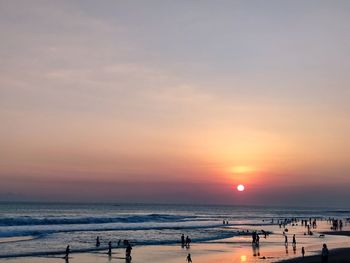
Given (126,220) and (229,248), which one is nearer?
(229,248)

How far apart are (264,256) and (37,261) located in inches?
743

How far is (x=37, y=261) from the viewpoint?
37094 mm

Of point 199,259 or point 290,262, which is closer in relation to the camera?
point 290,262

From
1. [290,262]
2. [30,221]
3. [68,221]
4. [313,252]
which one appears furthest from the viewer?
[68,221]

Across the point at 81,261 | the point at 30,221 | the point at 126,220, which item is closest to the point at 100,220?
the point at 126,220

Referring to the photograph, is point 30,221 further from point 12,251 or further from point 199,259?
point 199,259

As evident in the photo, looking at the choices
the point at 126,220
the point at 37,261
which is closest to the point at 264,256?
the point at 37,261

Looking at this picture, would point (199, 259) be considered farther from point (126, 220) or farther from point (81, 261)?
point (126, 220)

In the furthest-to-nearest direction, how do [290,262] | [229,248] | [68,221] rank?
[68,221], [229,248], [290,262]

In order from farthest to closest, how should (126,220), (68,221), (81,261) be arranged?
(126,220)
(68,221)
(81,261)

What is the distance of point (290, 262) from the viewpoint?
115 feet

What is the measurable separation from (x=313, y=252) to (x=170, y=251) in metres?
13.6

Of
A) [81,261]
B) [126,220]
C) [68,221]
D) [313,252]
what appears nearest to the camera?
[81,261]

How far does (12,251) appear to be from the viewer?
44.2 metres
